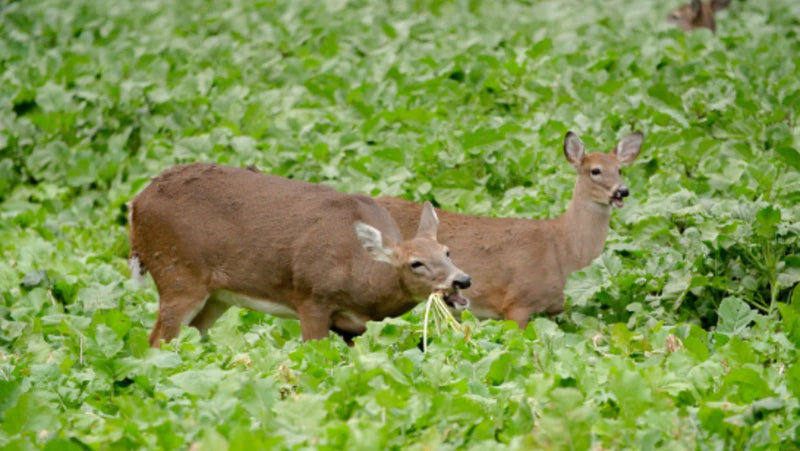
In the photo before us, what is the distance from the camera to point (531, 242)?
29.1ft

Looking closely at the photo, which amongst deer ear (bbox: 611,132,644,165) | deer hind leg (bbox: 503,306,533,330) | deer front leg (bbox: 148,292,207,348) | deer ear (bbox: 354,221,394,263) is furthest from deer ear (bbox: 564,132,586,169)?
deer front leg (bbox: 148,292,207,348)

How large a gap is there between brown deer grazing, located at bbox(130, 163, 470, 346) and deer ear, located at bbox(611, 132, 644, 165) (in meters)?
1.83

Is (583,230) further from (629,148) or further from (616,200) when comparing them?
(629,148)

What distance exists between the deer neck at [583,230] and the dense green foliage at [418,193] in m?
0.16

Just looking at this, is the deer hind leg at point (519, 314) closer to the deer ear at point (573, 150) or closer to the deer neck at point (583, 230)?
the deer neck at point (583, 230)

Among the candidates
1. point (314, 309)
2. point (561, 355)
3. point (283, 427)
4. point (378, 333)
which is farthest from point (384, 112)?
point (283, 427)

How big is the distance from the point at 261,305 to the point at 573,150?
235 centimetres

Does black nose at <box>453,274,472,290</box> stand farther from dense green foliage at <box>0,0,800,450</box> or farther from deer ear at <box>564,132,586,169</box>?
deer ear at <box>564,132,586,169</box>

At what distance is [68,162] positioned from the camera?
12328mm

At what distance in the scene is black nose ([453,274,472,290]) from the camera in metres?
7.45

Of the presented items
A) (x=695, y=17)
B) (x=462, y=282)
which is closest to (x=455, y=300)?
(x=462, y=282)

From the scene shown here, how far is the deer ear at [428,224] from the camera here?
7.98 metres

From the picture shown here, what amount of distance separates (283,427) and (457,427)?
674 mm

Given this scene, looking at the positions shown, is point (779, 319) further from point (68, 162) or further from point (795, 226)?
point (68, 162)
